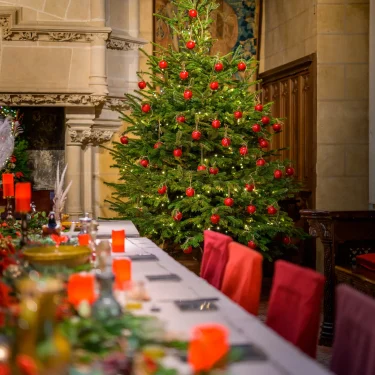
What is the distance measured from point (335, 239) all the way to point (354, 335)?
10.7 ft

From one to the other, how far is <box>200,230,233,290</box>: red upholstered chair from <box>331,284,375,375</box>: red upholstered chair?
1545 millimetres

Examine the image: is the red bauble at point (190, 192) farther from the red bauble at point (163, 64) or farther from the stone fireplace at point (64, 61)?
the stone fireplace at point (64, 61)

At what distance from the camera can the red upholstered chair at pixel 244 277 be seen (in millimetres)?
3160

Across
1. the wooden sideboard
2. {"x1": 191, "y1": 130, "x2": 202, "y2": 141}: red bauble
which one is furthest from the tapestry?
the wooden sideboard

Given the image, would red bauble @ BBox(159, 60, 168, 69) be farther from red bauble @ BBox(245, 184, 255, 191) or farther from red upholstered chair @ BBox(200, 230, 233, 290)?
red upholstered chair @ BBox(200, 230, 233, 290)

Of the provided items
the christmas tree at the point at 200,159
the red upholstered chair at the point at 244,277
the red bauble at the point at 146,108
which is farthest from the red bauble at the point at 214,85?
the red upholstered chair at the point at 244,277

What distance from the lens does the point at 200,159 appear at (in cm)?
673

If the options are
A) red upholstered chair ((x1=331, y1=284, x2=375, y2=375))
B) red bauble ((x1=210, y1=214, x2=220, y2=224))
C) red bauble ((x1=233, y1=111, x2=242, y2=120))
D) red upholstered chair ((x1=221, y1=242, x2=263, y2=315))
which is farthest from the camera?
red bauble ((x1=233, y1=111, x2=242, y2=120))

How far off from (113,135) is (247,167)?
2.13 m

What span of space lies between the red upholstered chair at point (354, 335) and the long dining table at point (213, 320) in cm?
22

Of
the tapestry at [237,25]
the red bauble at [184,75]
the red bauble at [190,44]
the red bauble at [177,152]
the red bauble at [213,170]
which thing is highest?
the tapestry at [237,25]

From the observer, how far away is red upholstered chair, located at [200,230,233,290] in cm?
389

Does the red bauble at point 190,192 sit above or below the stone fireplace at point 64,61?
below

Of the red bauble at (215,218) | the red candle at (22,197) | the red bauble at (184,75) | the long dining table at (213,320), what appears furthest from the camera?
the red bauble at (184,75)
